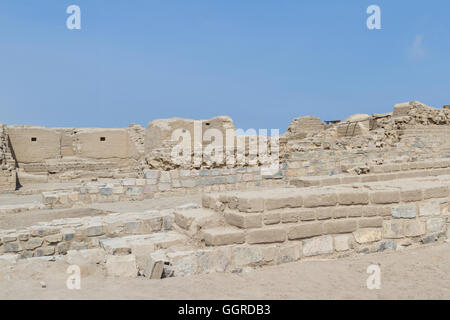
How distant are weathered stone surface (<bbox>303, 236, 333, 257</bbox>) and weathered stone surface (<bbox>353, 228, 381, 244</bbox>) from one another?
40 cm

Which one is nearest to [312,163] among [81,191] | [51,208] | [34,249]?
[81,191]

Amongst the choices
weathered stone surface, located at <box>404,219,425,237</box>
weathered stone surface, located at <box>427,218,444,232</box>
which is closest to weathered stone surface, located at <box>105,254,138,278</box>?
weathered stone surface, located at <box>404,219,425,237</box>

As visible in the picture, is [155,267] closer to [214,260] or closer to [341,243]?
[214,260]

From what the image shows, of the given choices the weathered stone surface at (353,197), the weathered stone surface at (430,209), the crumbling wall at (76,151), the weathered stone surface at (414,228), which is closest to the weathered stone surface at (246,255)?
the weathered stone surface at (353,197)

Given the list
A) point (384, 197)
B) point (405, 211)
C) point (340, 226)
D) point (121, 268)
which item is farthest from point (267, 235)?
point (405, 211)

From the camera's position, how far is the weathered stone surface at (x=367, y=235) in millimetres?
4215

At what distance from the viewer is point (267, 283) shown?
10.7 ft

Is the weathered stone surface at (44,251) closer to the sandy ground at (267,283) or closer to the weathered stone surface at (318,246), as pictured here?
the sandy ground at (267,283)

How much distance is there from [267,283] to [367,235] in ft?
5.47

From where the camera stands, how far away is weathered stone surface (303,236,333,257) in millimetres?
3918

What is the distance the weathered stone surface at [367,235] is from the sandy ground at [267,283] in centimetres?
Answer: 27

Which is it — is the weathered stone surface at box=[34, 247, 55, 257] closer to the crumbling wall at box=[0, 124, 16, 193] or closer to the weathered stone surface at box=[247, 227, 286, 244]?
the weathered stone surface at box=[247, 227, 286, 244]
